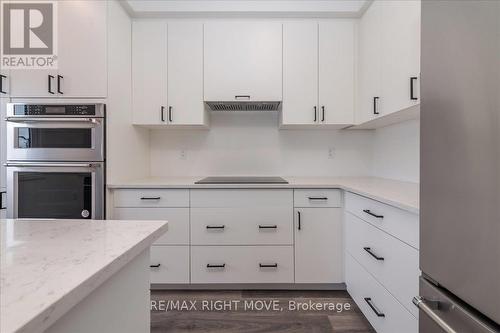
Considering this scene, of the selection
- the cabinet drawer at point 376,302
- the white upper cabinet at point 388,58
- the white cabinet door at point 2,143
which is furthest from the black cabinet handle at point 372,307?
the white cabinet door at point 2,143

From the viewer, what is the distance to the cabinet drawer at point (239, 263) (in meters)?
2.00

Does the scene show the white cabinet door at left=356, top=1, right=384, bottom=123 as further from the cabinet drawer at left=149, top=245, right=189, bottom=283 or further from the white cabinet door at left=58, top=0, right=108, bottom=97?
the white cabinet door at left=58, top=0, right=108, bottom=97

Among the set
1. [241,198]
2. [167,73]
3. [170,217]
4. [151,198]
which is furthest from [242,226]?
[167,73]

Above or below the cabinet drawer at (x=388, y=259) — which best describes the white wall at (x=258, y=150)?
above

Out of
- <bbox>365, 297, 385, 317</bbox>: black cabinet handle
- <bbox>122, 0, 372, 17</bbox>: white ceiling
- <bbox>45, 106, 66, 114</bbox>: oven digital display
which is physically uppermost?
<bbox>122, 0, 372, 17</bbox>: white ceiling

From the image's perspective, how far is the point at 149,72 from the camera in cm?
227

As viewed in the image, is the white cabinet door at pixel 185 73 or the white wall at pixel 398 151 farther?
the white cabinet door at pixel 185 73

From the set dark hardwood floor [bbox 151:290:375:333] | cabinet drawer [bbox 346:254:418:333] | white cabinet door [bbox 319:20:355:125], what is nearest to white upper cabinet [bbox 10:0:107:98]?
dark hardwood floor [bbox 151:290:375:333]

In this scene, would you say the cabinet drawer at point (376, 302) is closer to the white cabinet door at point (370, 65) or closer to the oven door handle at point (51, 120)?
the white cabinet door at point (370, 65)

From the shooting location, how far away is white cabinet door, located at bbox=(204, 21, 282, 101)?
2244mm

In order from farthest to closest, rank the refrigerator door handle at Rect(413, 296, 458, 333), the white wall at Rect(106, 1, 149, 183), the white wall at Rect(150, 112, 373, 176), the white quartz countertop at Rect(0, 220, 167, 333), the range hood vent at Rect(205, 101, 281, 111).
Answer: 1. the white wall at Rect(150, 112, 373, 176)
2. the range hood vent at Rect(205, 101, 281, 111)
3. the white wall at Rect(106, 1, 149, 183)
4. the refrigerator door handle at Rect(413, 296, 458, 333)
5. the white quartz countertop at Rect(0, 220, 167, 333)

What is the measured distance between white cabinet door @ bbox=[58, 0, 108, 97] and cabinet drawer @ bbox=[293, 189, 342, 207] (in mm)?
1643

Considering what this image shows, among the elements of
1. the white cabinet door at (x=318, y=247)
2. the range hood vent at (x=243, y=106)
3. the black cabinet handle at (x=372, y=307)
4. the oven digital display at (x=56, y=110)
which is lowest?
the black cabinet handle at (x=372, y=307)

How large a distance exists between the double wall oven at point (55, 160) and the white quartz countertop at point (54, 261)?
1.16 m
